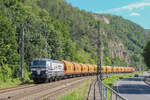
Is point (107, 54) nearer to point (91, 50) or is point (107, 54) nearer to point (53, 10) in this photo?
point (91, 50)

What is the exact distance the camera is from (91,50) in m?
125

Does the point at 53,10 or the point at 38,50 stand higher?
the point at 53,10

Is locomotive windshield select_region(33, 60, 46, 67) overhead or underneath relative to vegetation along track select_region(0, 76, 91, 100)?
overhead

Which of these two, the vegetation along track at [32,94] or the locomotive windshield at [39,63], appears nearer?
the vegetation along track at [32,94]

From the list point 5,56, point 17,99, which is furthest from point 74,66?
point 17,99

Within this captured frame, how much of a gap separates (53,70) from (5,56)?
19381 millimetres

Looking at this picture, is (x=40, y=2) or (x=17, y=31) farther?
(x=40, y=2)

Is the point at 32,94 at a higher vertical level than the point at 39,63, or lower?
lower

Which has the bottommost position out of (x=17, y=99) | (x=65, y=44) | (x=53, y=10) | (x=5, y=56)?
(x=17, y=99)

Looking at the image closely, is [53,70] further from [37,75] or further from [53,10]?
[53,10]

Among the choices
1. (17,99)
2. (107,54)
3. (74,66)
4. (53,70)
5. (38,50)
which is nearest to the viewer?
(17,99)

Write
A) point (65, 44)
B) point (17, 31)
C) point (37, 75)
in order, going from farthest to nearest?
1. point (65, 44)
2. point (17, 31)
3. point (37, 75)

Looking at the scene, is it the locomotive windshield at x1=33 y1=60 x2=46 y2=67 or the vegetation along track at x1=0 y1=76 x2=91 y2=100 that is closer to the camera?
the vegetation along track at x1=0 y1=76 x2=91 y2=100

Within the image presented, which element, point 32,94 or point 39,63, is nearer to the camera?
point 32,94
